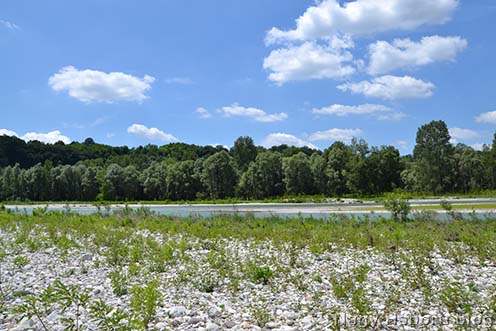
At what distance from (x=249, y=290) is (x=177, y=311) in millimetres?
1647

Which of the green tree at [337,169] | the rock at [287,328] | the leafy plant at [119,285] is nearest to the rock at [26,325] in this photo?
the leafy plant at [119,285]

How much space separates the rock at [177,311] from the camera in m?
5.48

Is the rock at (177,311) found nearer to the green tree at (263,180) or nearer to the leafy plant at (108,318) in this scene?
the leafy plant at (108,318)

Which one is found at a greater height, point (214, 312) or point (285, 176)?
point (285, 176)

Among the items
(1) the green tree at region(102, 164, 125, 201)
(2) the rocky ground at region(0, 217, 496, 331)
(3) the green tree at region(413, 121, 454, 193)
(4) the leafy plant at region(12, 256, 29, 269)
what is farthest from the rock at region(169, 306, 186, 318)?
(1) the green tree at region(102, 164, 125, 201)

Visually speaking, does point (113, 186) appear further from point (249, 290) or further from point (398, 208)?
point (249, 290)

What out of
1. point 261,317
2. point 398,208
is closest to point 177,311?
point 261,317

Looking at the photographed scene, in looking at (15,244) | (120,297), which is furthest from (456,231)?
(15,244)

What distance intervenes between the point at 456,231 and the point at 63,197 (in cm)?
8916

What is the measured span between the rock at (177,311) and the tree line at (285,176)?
57.3m

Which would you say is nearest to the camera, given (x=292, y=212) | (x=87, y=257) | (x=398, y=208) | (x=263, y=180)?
(x=87, y=257)

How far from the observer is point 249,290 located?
6.73 metres

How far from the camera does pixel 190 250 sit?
11.2m

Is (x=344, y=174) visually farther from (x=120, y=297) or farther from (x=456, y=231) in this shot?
(x=120, y=297)
